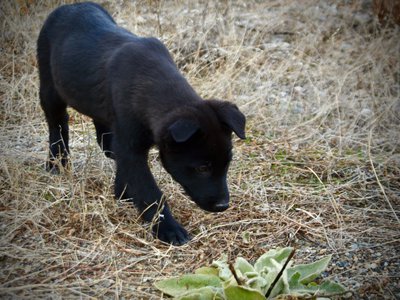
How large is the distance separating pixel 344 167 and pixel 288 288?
7.26 ft

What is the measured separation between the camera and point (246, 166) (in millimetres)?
4852

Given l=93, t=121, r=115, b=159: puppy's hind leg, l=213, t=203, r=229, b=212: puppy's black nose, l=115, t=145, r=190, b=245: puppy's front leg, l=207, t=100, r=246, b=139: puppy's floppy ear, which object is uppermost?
l=207, t=100, r=246, b=139: puppy's floppy ear

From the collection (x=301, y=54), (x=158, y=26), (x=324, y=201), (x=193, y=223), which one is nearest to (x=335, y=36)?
(x=301, y=54)

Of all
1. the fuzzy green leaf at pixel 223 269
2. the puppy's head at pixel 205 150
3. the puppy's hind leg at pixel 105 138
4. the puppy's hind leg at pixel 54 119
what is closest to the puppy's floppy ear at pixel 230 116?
the puppy's head at pixel 205 150

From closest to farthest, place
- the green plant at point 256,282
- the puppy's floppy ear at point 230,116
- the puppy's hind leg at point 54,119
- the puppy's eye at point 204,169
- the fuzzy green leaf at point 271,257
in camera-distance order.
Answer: the green plant at point 256,282 < the fuzzy green leaf at point 271,257 < the puppy's floppy ear at point 230,116 < the puppy's eye at point 204,169 < the puppy's hind leg at point 54,119

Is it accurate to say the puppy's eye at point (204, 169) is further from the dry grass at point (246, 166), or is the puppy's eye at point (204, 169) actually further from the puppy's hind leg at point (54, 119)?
the puppy's hind leg at point (54, 119)

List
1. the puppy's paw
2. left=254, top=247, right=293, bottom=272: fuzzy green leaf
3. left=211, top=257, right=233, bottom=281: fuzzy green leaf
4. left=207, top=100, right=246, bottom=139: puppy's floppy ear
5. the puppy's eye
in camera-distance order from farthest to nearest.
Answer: the puppy's paw, the puppy's eye, left=207, top=100, right=246, bottom=139: puppy's floppy ear, left=254, top=247, right=293, bottom=272: fuzzy green leaf, left=211, top=257, right=233, bottom=281: fuzzy green leaf

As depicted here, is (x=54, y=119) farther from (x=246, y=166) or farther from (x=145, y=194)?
(x=246, y=166)

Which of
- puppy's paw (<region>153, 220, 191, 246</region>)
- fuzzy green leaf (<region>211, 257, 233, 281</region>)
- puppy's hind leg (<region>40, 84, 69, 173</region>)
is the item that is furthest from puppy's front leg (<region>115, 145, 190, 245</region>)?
puppy's hind leg (<region>40, 84, 69, 173</region>)

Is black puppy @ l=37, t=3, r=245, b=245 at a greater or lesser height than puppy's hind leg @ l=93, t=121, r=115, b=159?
greater

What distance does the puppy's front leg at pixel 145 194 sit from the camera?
378 centimetres

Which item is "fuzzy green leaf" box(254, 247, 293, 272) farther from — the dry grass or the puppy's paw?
the puppy's paw

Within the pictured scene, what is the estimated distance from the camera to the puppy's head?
3.46 meters

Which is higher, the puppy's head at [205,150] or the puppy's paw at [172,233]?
the puppy's head at [205,150]
